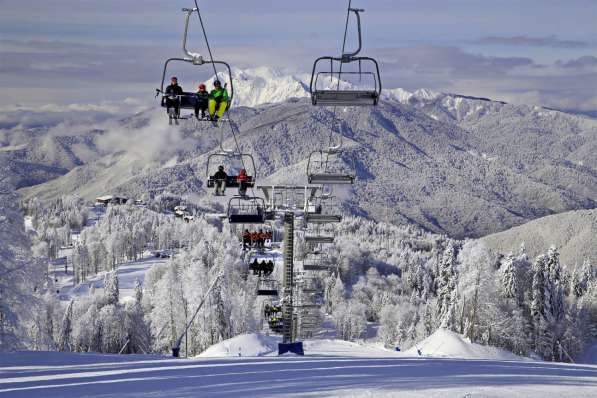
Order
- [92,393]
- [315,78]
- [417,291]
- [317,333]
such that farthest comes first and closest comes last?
[417,291]
[317,333]
[315,78]
[92,393]

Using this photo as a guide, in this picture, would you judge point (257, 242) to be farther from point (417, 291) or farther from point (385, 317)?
point (417, 291)

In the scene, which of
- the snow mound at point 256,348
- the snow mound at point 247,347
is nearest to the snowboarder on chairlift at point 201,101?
the snow mound at point 256,348

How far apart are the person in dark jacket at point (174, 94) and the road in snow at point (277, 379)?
475 cm

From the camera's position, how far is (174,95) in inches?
496

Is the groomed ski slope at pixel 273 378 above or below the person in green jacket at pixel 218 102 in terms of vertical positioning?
below

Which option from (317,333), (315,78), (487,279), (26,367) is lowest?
(317,333)

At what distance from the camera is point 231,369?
567 inches

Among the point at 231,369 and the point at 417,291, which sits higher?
the point at 231,369

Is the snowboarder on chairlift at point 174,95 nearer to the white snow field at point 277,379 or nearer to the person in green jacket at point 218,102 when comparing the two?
the person in green jacket at point 218,102

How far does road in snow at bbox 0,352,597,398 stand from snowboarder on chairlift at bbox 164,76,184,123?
15.6 feet

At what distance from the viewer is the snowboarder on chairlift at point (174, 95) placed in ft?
41.4

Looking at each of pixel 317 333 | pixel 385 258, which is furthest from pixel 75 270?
pixel 385 258

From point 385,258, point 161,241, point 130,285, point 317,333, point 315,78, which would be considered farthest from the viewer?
point 385,258

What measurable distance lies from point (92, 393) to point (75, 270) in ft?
377
